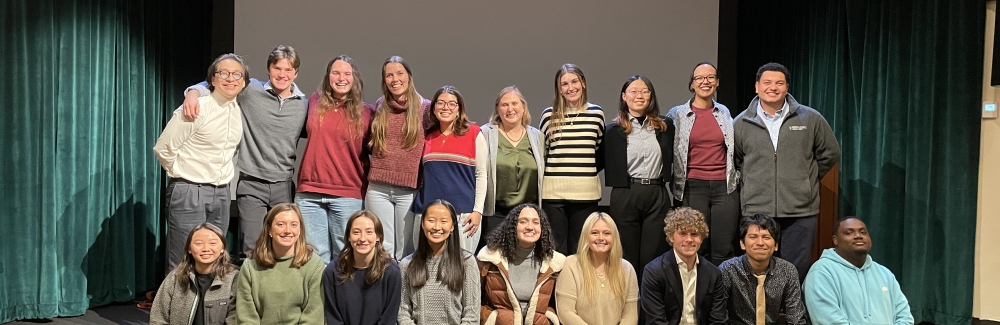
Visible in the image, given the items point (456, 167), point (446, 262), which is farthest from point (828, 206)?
point (446, 262)

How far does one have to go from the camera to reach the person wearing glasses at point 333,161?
380 cm

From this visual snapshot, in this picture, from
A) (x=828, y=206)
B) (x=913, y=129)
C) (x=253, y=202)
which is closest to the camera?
(x=253, y=202)

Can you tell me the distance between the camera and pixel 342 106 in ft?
12.7

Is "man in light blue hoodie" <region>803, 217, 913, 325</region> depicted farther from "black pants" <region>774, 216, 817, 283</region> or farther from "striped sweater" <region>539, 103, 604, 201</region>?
"striped sweater" <region>539, 103, 604, 201</region>

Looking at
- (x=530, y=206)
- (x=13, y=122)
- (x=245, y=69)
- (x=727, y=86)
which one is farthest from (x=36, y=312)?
(x=727, y=86)

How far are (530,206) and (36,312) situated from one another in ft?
8.64

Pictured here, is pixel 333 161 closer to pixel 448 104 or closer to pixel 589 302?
pixel 448 104

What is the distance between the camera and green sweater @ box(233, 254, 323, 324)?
134 inches

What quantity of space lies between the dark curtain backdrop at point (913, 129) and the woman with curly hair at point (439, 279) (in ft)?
8.26

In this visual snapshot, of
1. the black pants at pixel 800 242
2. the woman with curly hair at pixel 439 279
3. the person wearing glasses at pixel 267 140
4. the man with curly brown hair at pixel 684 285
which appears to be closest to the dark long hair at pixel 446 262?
the woman with curly hair at pixel 439 279

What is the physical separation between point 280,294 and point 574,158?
57.6 inches

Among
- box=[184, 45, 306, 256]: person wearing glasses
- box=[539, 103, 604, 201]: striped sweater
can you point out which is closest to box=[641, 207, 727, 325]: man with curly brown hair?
box=[539, 103, 604, 201]: striped sweater

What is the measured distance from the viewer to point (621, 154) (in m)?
3.98

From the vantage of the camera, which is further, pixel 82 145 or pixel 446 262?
pixel 82 145
